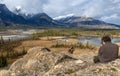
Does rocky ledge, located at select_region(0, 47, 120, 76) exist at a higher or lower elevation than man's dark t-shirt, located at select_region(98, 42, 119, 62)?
lower

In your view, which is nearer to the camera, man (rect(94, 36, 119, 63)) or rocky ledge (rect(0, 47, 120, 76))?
rocky ledge (rect(0, 47, 120, 76))

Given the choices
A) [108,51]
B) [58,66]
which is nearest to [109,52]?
[108,51]

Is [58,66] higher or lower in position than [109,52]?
lower

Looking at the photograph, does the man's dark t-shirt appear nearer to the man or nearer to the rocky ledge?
the man

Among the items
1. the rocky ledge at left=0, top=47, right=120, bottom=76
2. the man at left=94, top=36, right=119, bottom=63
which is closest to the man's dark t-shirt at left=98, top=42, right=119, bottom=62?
the man at left=94, top=36, right=119, bottom=63

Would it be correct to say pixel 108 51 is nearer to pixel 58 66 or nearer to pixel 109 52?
pixel 109 52

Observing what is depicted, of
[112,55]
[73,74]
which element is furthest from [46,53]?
[73,74]

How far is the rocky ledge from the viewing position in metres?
11.5

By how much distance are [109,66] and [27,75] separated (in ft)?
18.9

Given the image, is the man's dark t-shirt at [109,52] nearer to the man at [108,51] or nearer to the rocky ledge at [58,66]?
the man at [108,51]

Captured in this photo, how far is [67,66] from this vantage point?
13547mm

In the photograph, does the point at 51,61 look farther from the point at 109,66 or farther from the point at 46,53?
the point at 109,66

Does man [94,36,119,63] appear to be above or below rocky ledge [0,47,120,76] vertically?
above

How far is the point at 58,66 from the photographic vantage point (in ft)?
44.4
